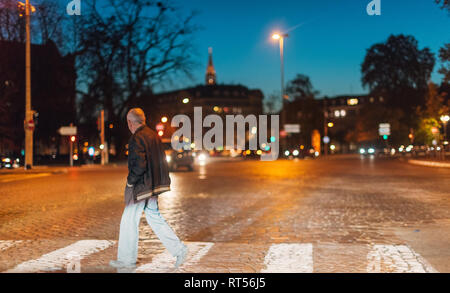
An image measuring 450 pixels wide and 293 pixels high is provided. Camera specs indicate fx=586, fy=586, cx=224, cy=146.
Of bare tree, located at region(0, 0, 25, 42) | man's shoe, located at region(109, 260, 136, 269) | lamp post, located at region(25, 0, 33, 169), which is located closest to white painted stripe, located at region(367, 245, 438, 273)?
man's shoe, located at region(109, 260, 136, 269)

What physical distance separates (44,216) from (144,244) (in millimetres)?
4438

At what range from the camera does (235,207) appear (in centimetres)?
1348

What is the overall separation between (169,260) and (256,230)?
299 centimetres

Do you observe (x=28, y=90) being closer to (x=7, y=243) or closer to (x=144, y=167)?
(x=7, y=243)

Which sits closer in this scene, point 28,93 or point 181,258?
point 181,258

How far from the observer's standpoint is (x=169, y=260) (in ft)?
23.1

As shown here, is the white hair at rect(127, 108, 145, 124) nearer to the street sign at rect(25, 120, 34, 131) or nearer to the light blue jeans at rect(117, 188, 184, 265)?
the light blue jeans at rect(117, 188, 184, 265)

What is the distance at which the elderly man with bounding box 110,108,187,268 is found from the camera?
625 cm

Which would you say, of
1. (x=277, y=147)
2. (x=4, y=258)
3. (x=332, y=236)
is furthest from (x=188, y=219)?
(x=277, y=147)

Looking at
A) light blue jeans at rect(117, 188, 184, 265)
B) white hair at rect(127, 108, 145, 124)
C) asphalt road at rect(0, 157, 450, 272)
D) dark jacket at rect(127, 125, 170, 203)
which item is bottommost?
asphalt road at rect(0, 157, 450, 272)

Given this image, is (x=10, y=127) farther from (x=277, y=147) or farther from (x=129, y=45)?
(x=277, y=147)

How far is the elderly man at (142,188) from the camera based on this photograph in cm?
625

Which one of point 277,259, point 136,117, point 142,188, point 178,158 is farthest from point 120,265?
point 178,158

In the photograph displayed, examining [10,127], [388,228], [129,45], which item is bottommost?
[388,228]
